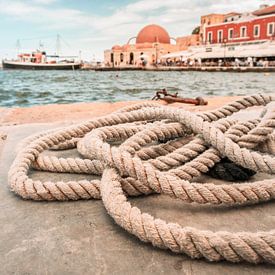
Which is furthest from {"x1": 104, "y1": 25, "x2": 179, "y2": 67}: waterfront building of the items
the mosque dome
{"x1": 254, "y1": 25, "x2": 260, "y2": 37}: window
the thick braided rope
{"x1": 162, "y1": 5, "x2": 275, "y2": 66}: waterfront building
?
the thick braided rope

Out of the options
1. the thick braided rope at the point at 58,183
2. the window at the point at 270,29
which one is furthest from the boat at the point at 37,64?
the thick braided rope at the point at 58,183

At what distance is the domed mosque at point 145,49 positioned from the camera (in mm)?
49812

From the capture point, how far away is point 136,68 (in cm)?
4431

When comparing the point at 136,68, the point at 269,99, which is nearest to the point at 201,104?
the point at 269,99

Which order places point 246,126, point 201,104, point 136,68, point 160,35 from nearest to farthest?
1. point 246,126
2. point 201,104
3. point 136,68
4. point 160,35

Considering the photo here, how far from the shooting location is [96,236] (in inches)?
41.1

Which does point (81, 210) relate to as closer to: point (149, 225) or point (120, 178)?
point (120, 178)

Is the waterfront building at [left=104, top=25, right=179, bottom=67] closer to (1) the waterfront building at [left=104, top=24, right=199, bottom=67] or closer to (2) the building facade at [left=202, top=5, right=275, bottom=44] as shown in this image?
(1) the waterfront building at [left=104, top=24, right=199, bottom=67]

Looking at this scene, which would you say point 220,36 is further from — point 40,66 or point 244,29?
point 40,66

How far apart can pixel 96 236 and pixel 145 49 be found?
51.1m

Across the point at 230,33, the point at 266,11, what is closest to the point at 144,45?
the point at 230,33

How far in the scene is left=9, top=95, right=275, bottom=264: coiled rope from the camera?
0.91 meters

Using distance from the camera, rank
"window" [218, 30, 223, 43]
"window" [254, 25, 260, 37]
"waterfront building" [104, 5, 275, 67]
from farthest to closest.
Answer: "window" [218, 30, 223, 43] → "window" [254, 25, 260, 37] → "waterfront building" [104, 5, 275, 67]

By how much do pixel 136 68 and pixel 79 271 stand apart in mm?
44480
